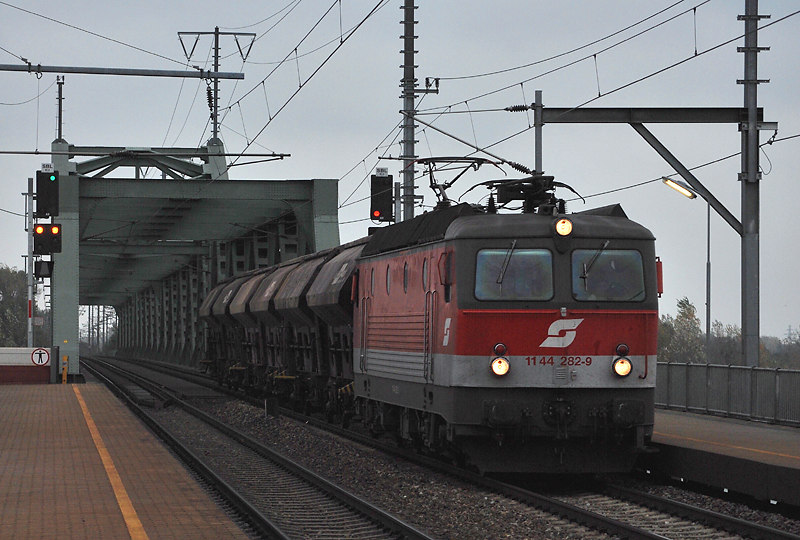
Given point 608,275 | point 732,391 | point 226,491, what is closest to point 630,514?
point 608,275

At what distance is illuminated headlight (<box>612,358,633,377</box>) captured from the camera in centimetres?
1305

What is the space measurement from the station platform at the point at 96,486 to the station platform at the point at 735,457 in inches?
213

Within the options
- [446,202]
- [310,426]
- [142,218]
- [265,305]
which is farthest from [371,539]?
[142,218]

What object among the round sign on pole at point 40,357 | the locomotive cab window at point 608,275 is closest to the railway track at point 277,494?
the locomotive cab window at point 608,275

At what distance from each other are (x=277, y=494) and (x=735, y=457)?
5.27 m

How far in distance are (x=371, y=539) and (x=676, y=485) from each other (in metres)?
5.12

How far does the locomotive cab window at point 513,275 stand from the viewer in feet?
43.0

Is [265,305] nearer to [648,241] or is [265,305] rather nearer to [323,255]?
[323,255]

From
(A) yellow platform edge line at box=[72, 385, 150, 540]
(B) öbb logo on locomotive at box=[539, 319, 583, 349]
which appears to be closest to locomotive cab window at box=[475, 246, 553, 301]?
(B) öbb logo on locomotive at box=[539, 319, 583, 349]

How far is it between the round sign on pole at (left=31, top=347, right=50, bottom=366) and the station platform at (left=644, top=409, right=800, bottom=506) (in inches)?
928

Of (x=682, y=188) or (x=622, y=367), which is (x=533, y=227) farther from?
(x=682, y=188)

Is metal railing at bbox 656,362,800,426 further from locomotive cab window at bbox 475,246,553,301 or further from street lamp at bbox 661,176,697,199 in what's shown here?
locomotive cab window at bbox 475,246,553,301


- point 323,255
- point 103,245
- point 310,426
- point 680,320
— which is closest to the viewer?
point 310,426

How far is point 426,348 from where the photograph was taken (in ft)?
46.7
